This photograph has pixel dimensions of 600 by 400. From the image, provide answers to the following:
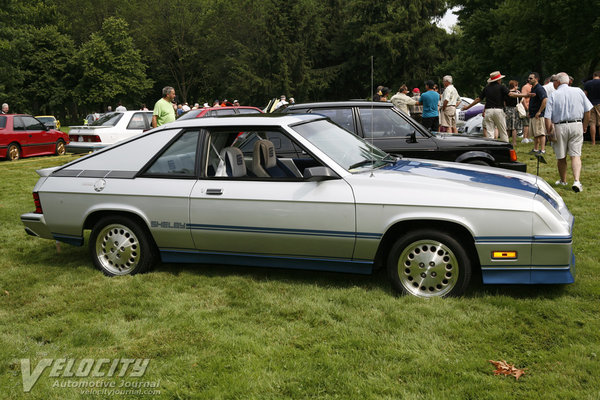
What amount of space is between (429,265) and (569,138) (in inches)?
228

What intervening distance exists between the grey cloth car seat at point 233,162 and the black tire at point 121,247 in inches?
40.4

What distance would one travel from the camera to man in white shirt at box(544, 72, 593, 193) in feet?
29.0

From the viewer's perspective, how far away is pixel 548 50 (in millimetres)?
34406

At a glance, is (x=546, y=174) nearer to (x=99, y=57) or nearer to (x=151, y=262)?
(x=151, y=262)

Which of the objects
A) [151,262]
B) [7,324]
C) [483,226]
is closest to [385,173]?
[483,226]

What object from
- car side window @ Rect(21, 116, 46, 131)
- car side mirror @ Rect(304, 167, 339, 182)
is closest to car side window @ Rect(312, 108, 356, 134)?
car side mirror @ Rect(304, 167, 339, 182)

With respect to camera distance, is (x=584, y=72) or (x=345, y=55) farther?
(x=345, y=55)

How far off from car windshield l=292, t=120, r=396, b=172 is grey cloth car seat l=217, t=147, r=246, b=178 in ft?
2.14

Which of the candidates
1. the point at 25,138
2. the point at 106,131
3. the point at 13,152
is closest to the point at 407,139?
the point at 106,131

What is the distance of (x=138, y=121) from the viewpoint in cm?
1647

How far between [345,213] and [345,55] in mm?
55547

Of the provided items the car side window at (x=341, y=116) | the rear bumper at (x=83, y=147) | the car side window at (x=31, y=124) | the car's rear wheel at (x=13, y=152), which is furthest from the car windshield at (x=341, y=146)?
the car side window at (x=31, y=124)

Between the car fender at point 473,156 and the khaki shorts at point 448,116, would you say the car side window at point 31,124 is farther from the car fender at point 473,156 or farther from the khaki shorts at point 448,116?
the car fender at point 473,156

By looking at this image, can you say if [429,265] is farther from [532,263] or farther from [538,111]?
[538,111]
